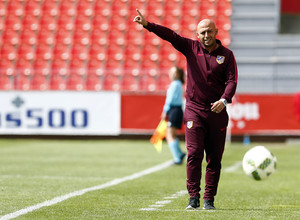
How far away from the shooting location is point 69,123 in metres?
19.8

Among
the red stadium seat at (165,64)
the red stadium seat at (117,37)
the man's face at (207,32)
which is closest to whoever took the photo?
the man's face at (207,32)

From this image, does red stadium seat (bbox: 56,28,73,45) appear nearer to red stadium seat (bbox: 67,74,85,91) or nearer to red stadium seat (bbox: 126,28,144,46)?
red stadium seat (bbox: 126,28,144,46)

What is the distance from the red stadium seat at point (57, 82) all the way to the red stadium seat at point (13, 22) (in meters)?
3.46

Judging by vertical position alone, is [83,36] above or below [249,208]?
above

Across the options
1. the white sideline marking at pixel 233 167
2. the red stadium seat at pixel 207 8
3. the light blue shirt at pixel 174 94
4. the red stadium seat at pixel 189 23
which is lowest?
the white sideline marking at pixel 233 167

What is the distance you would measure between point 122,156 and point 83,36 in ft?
31.1

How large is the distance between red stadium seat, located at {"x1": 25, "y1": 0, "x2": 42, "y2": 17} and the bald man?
1838cm

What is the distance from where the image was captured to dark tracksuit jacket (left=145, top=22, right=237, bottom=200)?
6.72 metres

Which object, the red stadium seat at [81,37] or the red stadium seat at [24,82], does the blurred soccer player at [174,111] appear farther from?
the red stadium seat at [81,37]

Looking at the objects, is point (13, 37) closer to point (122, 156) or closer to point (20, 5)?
point (20, 5)

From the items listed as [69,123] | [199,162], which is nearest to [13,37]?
[69,123]

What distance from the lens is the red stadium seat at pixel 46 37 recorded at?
23.8 meters

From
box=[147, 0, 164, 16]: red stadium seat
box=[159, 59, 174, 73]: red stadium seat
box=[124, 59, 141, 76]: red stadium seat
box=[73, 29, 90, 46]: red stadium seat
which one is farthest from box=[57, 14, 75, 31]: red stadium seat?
box=[159, 59, 174, 73]: red stadium seat

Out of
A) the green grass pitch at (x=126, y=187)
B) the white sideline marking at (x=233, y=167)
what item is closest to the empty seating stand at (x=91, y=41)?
the green grass pitch at (x=126, y=187)
